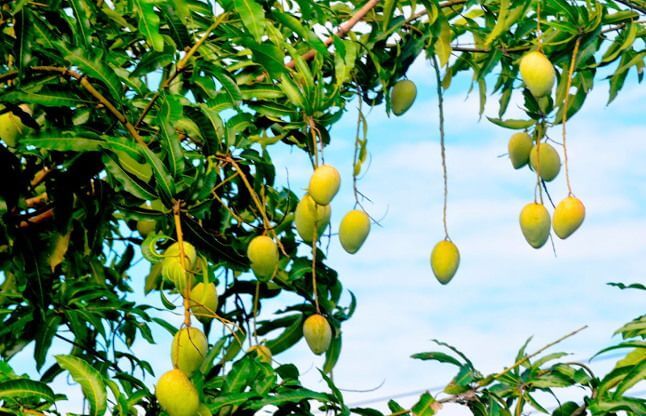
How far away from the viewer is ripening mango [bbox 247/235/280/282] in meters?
1.70

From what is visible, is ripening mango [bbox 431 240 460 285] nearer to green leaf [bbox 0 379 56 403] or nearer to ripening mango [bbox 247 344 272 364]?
ripening mango [bbox 247 344 272 364]

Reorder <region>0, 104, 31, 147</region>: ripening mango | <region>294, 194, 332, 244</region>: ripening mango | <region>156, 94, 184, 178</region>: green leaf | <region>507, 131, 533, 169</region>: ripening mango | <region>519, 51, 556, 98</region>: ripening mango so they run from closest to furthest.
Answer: <region>156, 94, 184, 178</region>: green leaf, <region>294, 194, 332, 244</region>: ripening mango, <region>519, 51, 556, 98</region>: ripening mango, <region>0, 104, 31, 147</region>: ripening mango, <region>507, 131, 533, 169</region>: ripening mango

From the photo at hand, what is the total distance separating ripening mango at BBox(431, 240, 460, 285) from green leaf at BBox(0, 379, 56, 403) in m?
0.73

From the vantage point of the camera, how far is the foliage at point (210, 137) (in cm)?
168

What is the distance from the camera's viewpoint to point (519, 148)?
7.34 ft

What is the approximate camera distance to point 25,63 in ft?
5.77

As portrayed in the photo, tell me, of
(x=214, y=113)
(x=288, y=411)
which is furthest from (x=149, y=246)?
(x=288, y=411)

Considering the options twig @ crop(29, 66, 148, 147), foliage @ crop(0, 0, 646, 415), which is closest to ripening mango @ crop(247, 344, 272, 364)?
foliage @ crop(0, 0, 646, 415)

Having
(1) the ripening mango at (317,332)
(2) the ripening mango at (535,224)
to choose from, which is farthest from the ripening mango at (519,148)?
(1) the ripening mango at (317,332)

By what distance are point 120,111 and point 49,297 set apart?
54 cm

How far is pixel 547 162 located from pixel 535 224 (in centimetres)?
20

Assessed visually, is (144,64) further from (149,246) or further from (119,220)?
(119,220)

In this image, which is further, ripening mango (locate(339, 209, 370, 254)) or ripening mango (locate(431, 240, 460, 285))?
ripening mango (locate(431, 240, 460, 285))

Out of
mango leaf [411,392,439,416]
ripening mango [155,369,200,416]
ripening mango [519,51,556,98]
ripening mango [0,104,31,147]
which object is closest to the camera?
ripening mango [155,369,200,416]
